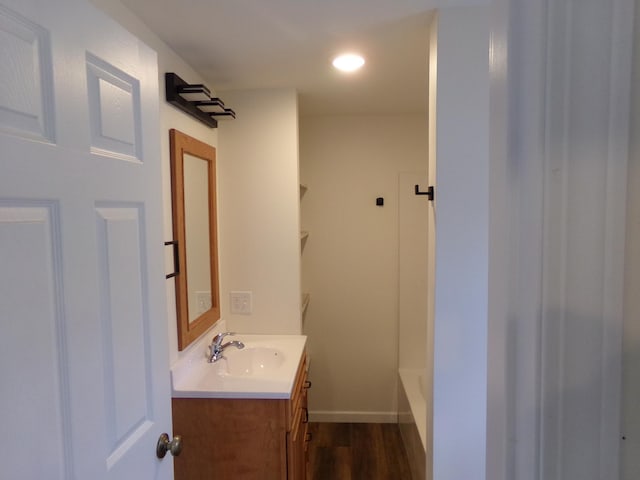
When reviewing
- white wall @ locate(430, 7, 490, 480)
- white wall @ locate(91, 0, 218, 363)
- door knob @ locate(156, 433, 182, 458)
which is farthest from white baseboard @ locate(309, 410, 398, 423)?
door knob @ locate(156, 433, 182, 458)

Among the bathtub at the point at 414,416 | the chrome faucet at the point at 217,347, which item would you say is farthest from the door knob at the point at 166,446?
the bathtub at the point at 414,416

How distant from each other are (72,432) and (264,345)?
149 cm

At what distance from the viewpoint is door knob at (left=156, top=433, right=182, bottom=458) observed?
42.9 inches

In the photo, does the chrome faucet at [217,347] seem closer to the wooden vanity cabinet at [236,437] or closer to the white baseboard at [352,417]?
the wooden vanity cabinet at [236,437]

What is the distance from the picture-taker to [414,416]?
2.39 metres

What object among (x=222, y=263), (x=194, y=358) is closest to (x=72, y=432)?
(x=194, y=358)

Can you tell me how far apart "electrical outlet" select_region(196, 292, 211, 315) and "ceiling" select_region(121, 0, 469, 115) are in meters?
1.20

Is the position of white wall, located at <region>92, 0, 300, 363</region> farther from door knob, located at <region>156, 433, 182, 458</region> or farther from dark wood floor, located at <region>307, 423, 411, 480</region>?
door knob, located at <region>156, 433, 182, 458</region>

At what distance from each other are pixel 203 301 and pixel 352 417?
1.75 meters

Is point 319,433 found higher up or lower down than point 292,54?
lower down

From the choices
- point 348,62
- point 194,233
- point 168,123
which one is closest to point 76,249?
point 168,123

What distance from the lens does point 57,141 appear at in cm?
73

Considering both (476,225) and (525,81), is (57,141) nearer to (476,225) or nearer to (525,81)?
(525,81)

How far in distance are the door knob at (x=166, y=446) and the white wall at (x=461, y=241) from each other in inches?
39.0
